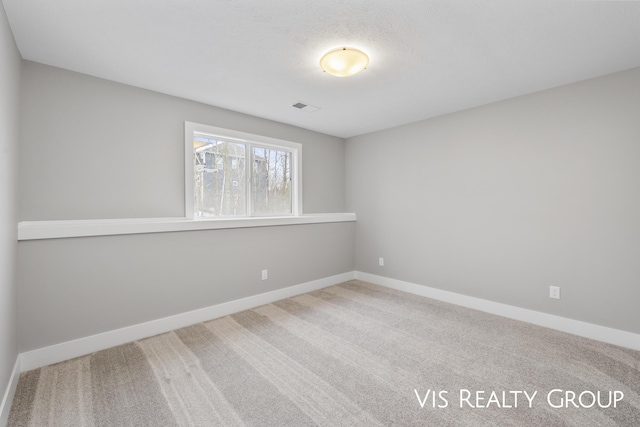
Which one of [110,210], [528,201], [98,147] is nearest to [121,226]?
[110,210]

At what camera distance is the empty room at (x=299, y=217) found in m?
1.67

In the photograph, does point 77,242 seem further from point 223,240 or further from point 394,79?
point 394,79

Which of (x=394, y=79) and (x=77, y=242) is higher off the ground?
(x=394, y=79)

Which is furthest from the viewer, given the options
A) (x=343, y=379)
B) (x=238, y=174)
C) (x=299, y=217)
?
(x=299, y=217)

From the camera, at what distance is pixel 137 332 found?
8.22 feet

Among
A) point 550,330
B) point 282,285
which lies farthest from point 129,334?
point 550,330

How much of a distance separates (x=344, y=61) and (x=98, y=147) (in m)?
2.20

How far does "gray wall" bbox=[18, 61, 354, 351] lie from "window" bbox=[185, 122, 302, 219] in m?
0.12

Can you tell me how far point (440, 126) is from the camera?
351 cm

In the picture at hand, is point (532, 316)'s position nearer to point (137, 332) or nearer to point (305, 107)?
point (305, 107)

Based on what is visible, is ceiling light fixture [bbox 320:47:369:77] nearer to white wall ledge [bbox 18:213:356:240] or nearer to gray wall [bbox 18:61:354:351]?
gray wall [bbox 18:61:354:351]

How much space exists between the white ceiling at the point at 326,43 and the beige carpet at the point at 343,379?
7.66ft

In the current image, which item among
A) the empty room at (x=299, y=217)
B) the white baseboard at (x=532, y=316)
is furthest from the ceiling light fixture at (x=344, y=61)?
the white baseboard at (x=532, y=316)

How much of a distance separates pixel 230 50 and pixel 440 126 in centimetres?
264
